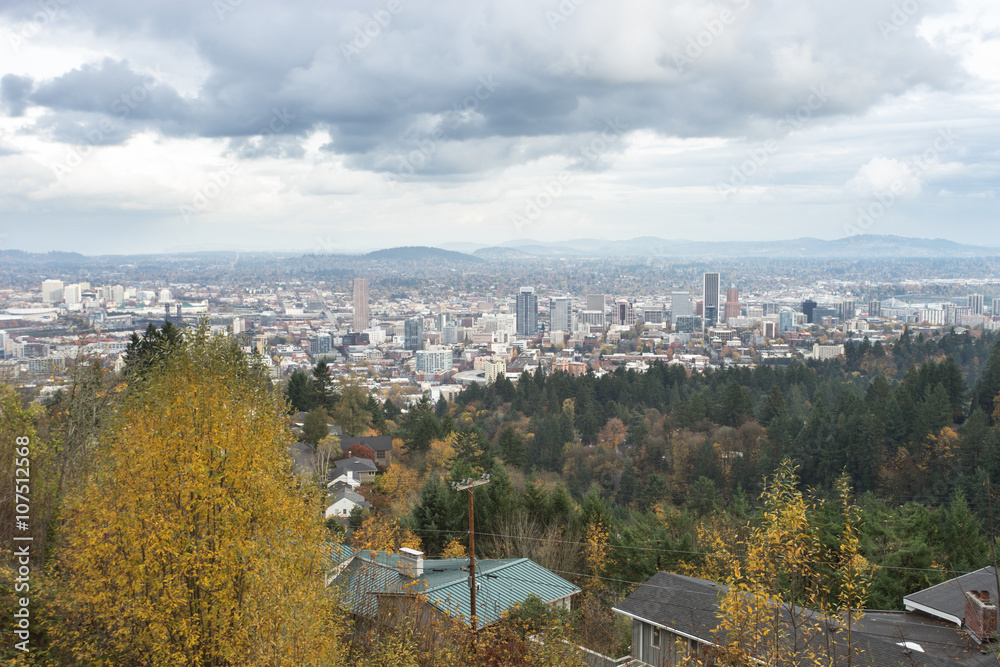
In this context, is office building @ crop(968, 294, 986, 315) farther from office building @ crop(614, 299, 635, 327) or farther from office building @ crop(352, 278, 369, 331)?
office building @ crop(352, 278, 369, 331)

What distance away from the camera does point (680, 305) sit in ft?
490

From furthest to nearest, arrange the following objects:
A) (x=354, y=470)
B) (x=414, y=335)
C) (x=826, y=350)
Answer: (x=414, y=335)
(x=826, y=350)
(x=354, y=470)

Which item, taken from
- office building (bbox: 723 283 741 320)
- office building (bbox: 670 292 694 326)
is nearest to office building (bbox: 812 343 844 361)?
office building (bbox: 723 283 741 320)

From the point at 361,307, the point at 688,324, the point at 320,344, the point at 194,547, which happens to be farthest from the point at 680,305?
the point at 194,547

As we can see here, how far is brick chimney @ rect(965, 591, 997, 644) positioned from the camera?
7.87 m

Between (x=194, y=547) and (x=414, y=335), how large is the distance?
371 ft

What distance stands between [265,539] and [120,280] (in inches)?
3420

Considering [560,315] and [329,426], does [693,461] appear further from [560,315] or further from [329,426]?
[560,315]

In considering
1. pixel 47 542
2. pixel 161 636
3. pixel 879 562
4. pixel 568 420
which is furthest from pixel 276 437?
pixel 568 420

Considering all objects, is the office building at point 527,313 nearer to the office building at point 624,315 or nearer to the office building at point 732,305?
the office building at point 624,315

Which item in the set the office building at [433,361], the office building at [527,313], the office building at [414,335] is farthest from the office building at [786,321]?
the office building at [414,335]

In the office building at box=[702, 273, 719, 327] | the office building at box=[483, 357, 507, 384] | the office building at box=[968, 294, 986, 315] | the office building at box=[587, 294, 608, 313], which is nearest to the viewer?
the office building at box=[483, 357, 507, 384]

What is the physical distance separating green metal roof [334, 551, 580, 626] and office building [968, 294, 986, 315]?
130 metres

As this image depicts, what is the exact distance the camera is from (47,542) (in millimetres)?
8828
